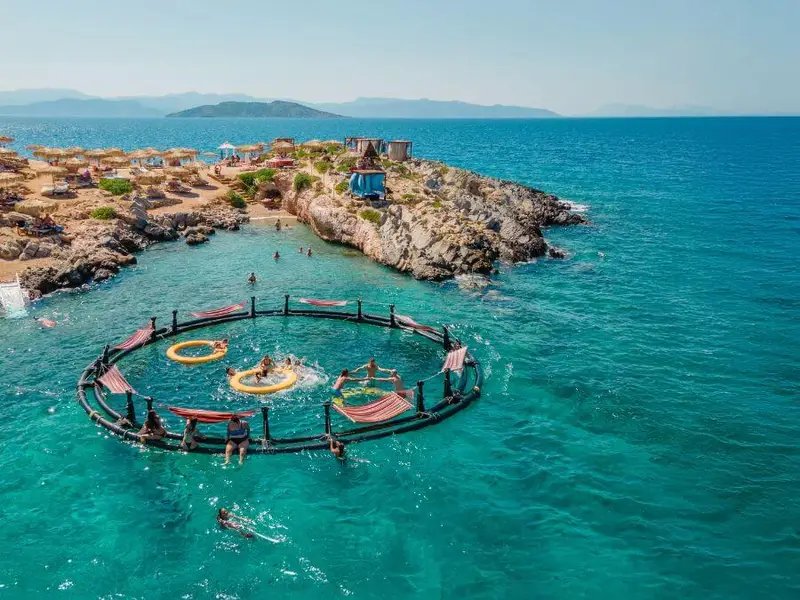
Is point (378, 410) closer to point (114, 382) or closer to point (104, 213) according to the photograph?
point (114, 382)

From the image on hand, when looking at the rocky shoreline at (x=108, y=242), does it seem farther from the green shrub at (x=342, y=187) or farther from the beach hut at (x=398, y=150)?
the beach hut at (x=398, y=150)

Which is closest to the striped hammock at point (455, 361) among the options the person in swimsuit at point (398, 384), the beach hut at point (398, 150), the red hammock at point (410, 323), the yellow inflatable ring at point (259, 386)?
the person in swimsuit at point (398, 384)

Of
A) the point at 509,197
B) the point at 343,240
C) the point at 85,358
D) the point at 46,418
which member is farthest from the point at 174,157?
the point at 46,418

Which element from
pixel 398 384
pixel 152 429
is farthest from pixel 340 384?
pixel 152 429

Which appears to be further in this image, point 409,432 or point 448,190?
point 448,190

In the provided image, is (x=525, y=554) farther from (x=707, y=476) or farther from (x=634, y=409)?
(x=634, y=409)

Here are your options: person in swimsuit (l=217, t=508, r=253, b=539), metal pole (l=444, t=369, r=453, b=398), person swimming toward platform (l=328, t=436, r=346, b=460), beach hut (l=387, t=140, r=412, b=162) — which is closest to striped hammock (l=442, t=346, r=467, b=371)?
metal pole (l=444, t=369, r=453, b=398)
